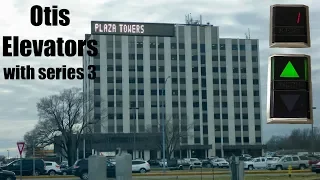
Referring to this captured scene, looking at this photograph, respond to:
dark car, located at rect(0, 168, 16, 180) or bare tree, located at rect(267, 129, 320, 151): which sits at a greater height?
dark car, located at rect(0, 168, 16, 180)

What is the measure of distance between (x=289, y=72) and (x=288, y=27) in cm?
38

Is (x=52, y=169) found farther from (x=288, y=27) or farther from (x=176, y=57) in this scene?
(x=176, y=57)

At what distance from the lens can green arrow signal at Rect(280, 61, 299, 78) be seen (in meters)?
4.57

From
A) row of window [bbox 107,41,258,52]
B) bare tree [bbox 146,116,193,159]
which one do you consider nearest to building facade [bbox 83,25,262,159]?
row of window [bbox 107,41,258,52]

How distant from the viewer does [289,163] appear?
55.2 metres

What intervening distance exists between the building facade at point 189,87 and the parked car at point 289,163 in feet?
158

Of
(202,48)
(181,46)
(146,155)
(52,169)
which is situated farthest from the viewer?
(202,48)

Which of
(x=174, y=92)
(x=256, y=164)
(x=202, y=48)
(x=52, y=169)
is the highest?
(x=202, y=48)

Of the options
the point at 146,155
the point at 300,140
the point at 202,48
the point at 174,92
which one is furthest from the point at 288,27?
the point at 202,48

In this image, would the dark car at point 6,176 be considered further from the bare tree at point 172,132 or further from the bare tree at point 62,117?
the bare tree at point 172,132

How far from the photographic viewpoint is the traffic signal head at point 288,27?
14.8ft

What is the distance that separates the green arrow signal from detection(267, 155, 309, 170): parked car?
52.0m

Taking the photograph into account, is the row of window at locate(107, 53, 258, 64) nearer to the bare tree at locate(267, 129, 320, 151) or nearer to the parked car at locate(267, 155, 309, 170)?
the bare tree at locate(267, 129, 320, 151)

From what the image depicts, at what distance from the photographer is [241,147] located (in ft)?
362
